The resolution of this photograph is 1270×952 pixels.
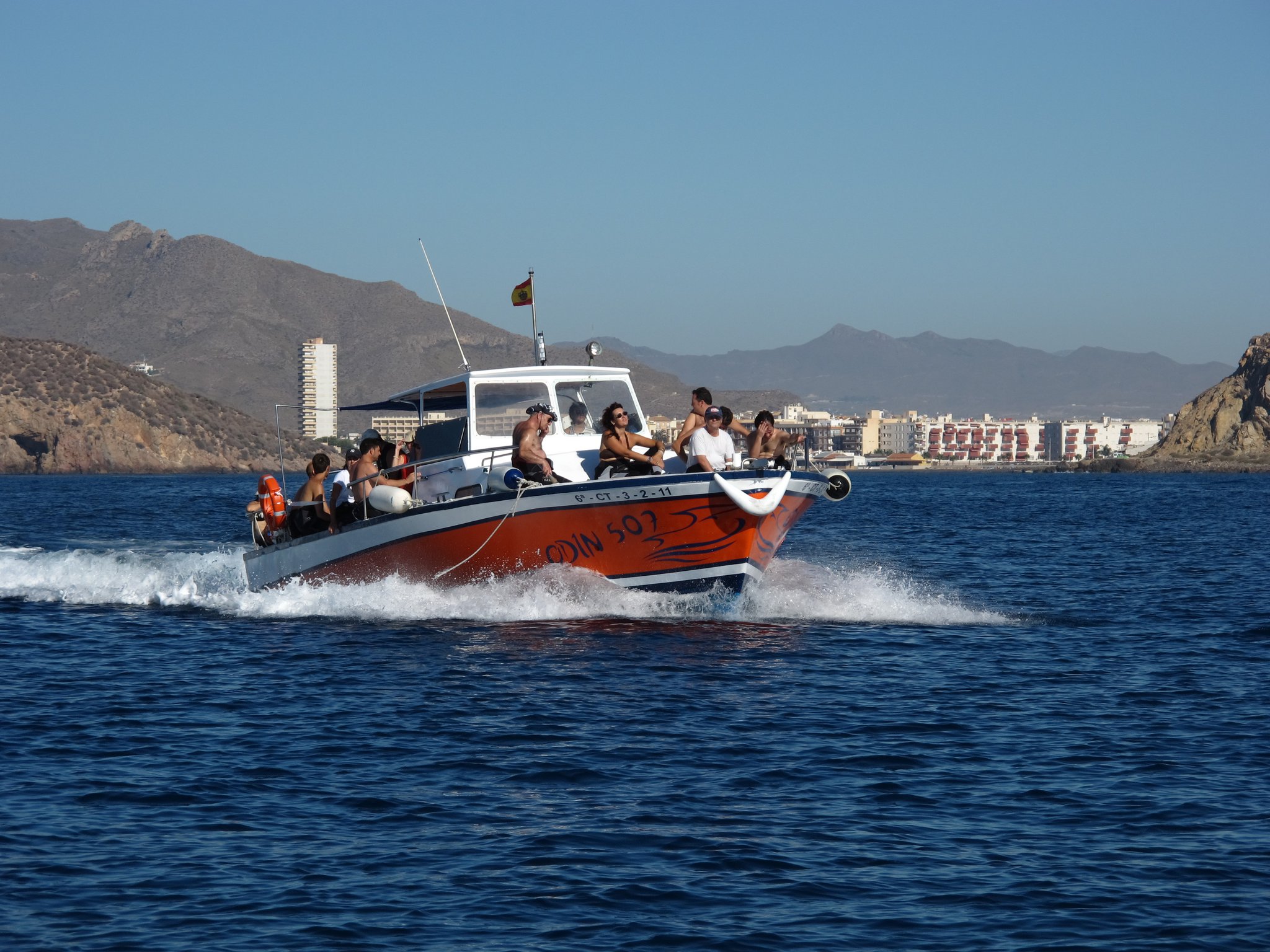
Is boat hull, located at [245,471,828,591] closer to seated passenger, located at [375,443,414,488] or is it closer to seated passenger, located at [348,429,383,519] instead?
seated passenger, located at [348,429,383,519]

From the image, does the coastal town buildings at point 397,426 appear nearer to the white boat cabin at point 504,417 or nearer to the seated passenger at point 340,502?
the white boat cabin at point 504,417

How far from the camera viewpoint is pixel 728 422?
683 inches

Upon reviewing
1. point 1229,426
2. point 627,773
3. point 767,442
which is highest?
point 1229,426

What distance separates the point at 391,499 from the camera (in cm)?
1720

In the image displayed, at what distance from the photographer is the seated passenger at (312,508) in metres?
18.7

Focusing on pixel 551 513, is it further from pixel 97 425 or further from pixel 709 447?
pixel 97 425

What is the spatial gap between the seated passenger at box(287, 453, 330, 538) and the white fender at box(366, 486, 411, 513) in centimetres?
146

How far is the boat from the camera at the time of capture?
1611 centimetres

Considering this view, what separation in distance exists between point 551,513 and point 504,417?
2888 mm

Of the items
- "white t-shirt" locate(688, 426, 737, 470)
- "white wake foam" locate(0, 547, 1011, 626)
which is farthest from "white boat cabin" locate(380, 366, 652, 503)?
"white t-shirt" locate(688, 426, 737, 470)

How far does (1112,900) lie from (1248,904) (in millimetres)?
700

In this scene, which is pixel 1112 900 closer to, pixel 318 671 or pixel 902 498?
pixel 318 671

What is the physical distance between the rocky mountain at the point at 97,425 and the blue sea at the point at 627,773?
147140 millimetres

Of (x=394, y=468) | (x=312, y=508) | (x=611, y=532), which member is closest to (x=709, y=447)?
(x=611, y=532)
